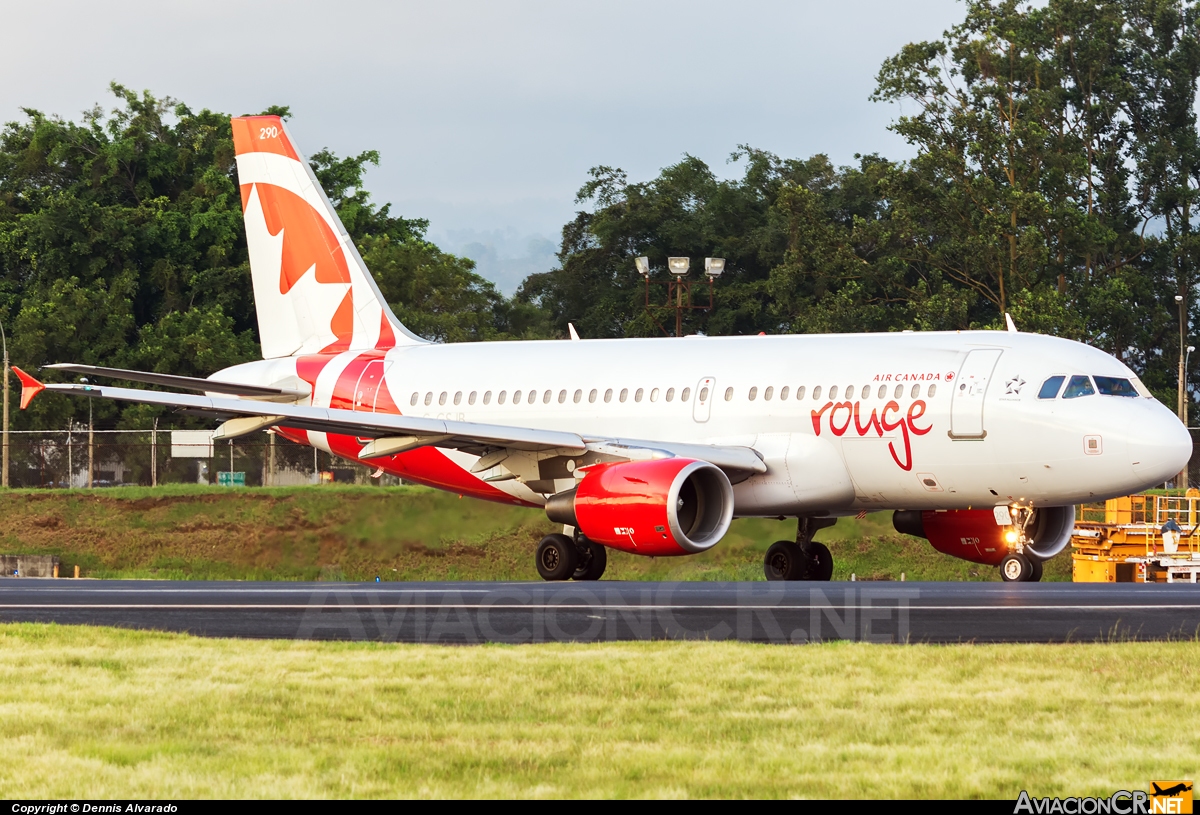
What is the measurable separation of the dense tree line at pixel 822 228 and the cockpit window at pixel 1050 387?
28.1 m

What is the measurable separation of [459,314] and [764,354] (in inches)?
1876

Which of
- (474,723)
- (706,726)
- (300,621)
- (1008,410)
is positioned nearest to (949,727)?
(706,726)

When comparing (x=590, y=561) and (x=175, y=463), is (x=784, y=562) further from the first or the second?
(x=175, y=463)

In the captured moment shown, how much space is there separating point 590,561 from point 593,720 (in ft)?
50.9

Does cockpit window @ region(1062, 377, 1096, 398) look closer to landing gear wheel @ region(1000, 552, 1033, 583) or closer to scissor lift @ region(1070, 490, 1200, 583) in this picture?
landing gear wheel @ region(1000, 552, 1033, 583)

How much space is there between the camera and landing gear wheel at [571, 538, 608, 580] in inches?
962

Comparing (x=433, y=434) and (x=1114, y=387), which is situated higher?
(x=1114, y=387)

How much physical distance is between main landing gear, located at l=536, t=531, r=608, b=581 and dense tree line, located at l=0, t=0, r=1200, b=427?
27.7 meters

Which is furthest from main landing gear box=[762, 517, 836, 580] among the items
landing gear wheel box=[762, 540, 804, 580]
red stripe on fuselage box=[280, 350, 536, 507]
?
red stripe on fuselage box=[280, 350, 536, 507]

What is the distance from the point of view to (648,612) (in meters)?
16.0

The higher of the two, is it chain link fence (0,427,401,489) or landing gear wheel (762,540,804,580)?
chain link fence (0,427,401,489)

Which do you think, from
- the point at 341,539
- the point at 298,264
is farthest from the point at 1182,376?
the point at 298,264

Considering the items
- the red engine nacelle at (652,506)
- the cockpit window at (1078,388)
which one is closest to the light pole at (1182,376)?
the cockpit window at (1078,388)
